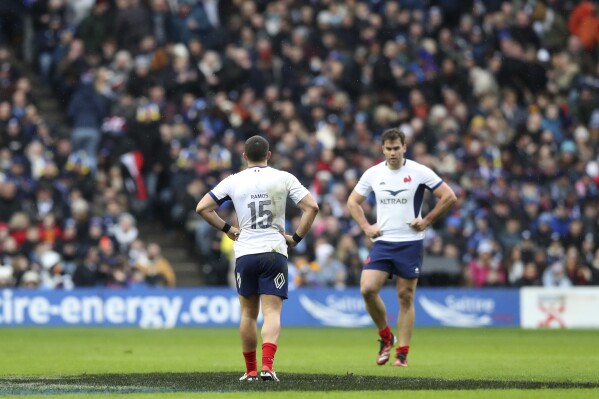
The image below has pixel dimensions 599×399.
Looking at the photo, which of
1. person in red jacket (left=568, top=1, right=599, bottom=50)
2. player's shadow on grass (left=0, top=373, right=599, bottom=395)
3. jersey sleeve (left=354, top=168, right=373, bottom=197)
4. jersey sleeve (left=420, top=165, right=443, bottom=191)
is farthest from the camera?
person in red jacket (left=568, top=1, right=599, bottom=50)

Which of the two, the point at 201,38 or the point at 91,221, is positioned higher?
the point at 201,38

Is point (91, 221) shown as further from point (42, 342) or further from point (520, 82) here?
point (520, 82)

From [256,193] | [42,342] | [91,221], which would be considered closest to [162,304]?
[91,221]

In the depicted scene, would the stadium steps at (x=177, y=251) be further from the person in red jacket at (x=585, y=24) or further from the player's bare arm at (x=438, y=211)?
the player's bare arm at (x=438, y=211)

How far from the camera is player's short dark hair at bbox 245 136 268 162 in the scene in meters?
12.7

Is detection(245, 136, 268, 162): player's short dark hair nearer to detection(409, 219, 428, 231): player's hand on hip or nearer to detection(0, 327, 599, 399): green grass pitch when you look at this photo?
detection(0, 327, 599, 399): green grass pitch

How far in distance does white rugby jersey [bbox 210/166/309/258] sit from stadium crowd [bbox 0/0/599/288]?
13.9 m

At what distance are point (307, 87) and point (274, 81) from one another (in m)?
0.76

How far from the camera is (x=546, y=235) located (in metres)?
27.8

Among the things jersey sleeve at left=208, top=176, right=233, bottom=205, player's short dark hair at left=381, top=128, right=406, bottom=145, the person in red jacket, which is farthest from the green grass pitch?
the person in red jacket

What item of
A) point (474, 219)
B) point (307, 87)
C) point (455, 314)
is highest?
point (307, 87)

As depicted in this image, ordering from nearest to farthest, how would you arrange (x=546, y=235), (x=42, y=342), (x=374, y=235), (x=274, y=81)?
(x=374, y=235), (x=42, y=342), (x=546, y=235), (x=274, y=81)

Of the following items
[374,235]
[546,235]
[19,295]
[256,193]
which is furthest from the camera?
[546,235]

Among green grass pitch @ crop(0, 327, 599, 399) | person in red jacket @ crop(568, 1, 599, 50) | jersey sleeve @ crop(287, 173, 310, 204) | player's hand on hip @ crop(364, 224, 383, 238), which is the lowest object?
green grass pitch @ crop(0, 327, 599, 399)
